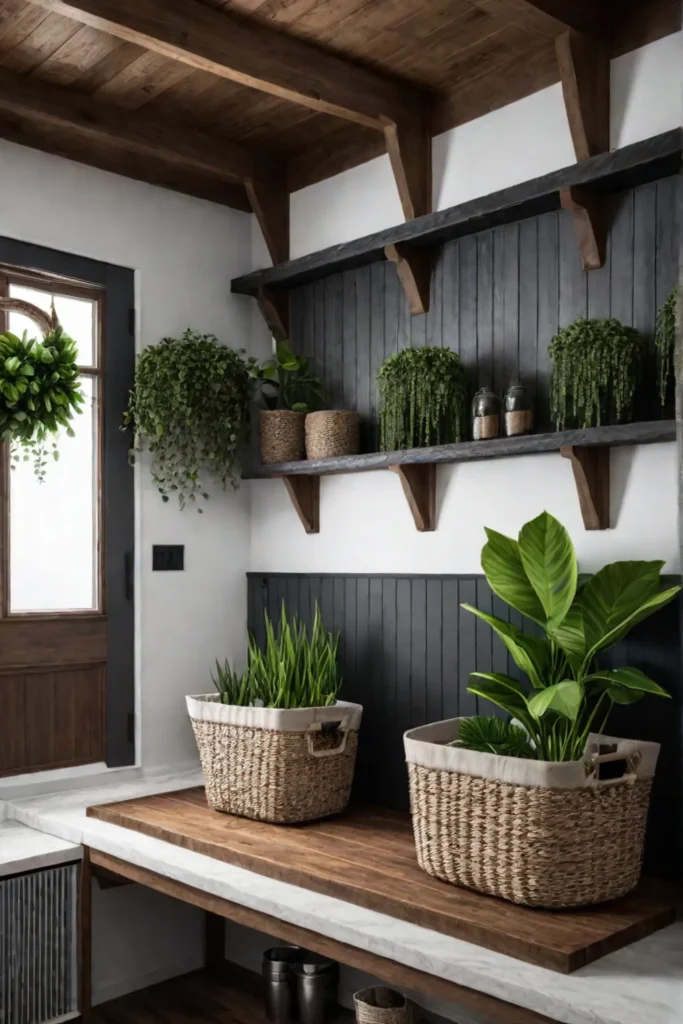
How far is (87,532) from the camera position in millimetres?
3459

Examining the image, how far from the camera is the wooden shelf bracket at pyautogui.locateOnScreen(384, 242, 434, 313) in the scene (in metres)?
3.16

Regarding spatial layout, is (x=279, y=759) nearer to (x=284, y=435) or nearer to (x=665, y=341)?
(x=284, y=435)

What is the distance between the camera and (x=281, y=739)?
2875mm

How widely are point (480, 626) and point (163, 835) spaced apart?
43.3 inches

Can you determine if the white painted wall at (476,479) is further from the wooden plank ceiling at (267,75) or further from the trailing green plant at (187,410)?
the trailing green plant at (187,410)

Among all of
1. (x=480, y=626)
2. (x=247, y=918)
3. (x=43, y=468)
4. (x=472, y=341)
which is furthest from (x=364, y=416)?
(x=247, y=918)

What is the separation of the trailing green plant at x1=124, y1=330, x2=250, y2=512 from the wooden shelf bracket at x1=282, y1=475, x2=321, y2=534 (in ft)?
Answer: 0.84

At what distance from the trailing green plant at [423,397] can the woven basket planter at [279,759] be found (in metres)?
0.85

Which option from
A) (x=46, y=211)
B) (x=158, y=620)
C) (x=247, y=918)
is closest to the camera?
(x=247, y=918)

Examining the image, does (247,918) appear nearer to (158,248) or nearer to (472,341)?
(472,341)

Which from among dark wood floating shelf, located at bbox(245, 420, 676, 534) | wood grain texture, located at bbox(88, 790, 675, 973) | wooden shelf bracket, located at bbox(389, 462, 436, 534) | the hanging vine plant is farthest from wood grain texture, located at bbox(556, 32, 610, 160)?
wood grain texture, located at bbox(88, 790, 675, 973)

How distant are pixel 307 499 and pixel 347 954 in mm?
1731

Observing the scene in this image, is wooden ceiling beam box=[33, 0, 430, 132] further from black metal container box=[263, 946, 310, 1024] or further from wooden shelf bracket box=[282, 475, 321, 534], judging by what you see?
black metal container box=[263, 946, 310, 1024]

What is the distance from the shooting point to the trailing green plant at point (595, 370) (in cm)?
255
